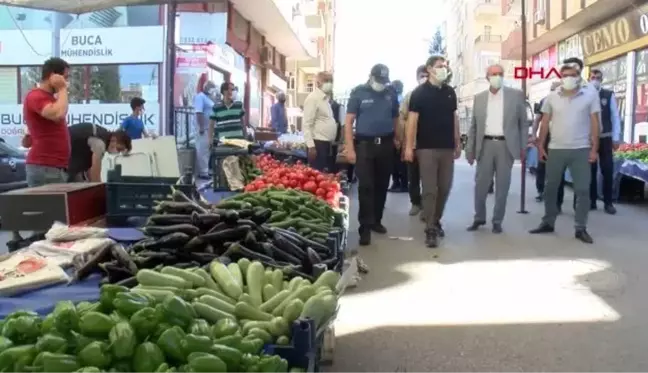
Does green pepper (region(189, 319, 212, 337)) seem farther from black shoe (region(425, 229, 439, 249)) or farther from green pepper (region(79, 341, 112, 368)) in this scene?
black shoe (region(425, 229, 439, 249))

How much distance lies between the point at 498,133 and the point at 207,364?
7718 mm

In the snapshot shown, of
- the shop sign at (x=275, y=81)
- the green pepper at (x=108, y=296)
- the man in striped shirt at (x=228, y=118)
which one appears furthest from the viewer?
the shop sign at (x=275, y=81)

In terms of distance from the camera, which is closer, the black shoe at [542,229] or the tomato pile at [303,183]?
the tomato pile at [303,183]

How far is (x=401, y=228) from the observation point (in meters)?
10.4

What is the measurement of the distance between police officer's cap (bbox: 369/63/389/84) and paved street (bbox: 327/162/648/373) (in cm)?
190

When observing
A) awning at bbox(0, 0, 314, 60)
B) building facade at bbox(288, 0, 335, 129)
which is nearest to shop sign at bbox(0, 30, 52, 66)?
awning at bbox(0, 0, 314, 60)

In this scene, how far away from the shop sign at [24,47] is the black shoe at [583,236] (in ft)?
48.7

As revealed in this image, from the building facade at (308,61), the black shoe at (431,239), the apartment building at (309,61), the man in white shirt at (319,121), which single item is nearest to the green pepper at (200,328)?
the black shoe at (431,239)

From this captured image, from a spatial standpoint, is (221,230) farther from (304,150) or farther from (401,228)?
(304,150)

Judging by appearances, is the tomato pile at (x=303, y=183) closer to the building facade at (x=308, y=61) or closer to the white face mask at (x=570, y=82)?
the white face mask at (x=570, y=82)

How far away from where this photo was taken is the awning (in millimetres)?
10305

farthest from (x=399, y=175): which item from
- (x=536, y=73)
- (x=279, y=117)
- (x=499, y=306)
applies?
(x=536, y=73)

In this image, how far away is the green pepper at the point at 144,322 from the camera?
8.55 ft

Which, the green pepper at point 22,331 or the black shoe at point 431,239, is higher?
the green pepper at point 22,331
